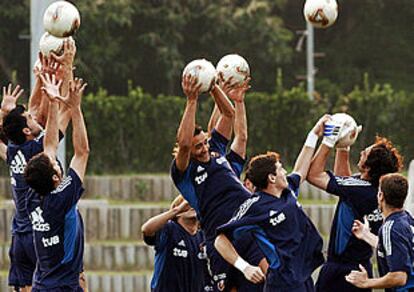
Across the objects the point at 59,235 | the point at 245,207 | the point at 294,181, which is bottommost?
the point at 59,235

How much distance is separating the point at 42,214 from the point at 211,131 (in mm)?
2014

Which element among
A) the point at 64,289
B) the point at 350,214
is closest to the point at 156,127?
the point at 350,214

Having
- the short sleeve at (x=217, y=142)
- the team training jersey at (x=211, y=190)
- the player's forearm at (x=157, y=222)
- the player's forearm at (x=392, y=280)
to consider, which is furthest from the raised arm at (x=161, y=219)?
the player's forearm at (x=392, y=280)

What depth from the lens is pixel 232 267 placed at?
11.9m

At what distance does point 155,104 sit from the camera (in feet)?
88.1

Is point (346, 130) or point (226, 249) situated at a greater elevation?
point (346, 130)

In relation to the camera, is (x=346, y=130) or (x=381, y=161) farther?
(x=346, y=130)

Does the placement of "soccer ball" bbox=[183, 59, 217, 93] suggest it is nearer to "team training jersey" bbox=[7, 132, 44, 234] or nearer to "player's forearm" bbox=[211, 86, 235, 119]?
"player's forearm" bbox=[211, 86, 235, 119]

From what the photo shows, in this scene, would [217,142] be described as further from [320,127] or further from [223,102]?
[320,127]

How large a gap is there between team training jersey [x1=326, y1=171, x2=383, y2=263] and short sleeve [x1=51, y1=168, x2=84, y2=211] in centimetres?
209

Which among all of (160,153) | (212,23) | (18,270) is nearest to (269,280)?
(18,270)

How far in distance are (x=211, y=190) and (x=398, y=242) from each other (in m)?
1.80

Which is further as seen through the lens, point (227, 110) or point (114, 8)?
point (114, 8)

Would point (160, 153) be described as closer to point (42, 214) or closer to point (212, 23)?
point (212, 23)
